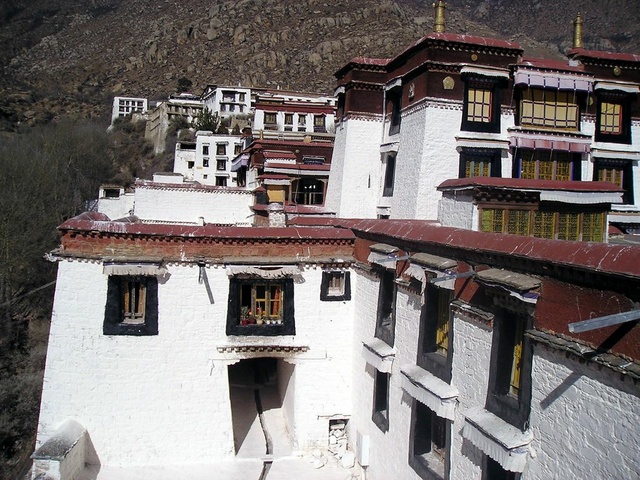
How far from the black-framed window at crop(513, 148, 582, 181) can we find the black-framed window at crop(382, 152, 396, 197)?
428cm

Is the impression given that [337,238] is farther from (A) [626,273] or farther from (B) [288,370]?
(A) [626,273]

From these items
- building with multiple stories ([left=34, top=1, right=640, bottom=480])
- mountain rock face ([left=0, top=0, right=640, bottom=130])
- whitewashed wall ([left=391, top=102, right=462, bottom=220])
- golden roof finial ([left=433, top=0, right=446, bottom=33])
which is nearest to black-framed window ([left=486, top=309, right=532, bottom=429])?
building with multiple stories ([left=34, top=1, right=640, bottom=480])

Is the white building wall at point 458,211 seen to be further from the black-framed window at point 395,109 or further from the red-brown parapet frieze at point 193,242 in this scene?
the black-framed window at point 395,109

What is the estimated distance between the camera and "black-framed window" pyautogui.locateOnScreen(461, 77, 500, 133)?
56.3 ft

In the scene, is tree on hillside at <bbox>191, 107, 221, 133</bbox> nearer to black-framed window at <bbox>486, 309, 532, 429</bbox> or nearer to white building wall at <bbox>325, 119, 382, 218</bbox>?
white building wall at <bbox>325, 119, 382, 218</bbox>

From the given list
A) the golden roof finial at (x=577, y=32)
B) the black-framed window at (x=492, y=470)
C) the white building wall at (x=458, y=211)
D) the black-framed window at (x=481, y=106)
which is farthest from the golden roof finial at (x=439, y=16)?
the black-framed window at (x=492, y=470)

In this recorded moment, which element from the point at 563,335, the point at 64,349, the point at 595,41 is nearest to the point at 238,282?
the point at 64,349

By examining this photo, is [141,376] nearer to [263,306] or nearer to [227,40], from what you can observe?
[263,306]

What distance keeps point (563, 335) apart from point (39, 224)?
2910 centimetres

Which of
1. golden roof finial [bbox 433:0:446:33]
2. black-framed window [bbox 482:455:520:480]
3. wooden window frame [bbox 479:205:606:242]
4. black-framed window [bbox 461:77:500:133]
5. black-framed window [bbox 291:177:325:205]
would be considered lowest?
black-framed window [bbox 482:455:520:480]

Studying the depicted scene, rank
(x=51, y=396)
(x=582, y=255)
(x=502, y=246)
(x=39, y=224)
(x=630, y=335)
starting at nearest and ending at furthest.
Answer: (x=630, y=335) → (x=582, y=255) → (x=502, y=246) → (x=51, y=396) → (x=39, y=224)

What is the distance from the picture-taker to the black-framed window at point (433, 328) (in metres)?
9.74

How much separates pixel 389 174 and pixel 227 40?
81320 millimetres

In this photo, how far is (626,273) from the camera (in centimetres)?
560
